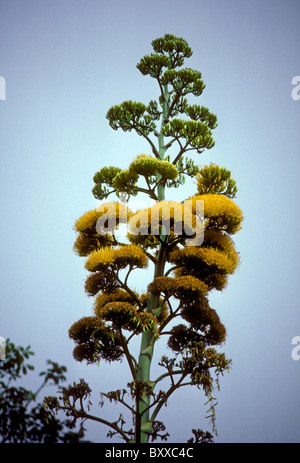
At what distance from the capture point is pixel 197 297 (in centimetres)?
594

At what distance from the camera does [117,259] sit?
628 centimetres

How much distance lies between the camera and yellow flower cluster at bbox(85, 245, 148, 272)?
620cm

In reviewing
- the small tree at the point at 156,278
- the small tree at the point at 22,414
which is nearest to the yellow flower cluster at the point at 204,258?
the small tree at the point at 156,278

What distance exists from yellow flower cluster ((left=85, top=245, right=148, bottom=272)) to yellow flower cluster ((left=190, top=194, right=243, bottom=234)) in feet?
3.64

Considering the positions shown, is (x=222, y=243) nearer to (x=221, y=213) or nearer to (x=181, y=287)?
(x=221, y=213)

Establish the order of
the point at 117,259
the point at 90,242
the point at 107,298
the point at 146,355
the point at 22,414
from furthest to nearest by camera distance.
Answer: the point at 90,242, the point at 107,298, the point at 117,259, the point at 146,355, the point at 22,414

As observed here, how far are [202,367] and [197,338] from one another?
0.66m

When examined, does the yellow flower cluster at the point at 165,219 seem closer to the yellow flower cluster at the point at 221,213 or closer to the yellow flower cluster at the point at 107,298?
the yellow flower cluster at the point at 221,213

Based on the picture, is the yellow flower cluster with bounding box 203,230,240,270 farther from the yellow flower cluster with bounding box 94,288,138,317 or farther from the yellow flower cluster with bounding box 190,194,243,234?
the yellow flower cluster with bounding box 94,288,138,317

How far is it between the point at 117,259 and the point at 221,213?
1.72 metres

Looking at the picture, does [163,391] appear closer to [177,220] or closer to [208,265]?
[208,265]

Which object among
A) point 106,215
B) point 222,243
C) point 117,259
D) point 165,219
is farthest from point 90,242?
point 222,243

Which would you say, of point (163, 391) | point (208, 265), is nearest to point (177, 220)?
point (208, 265)
